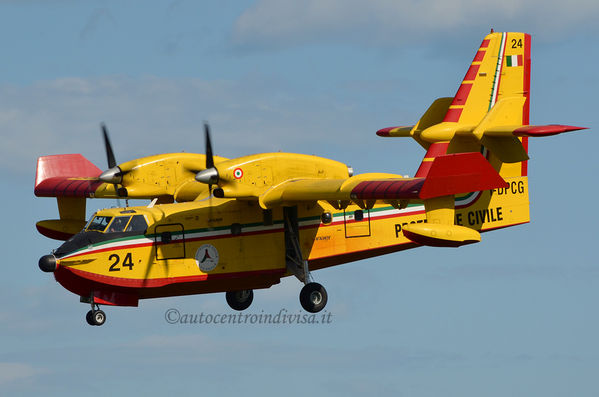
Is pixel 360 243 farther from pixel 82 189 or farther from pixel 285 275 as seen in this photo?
pixel 82 189

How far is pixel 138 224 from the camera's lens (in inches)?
1304

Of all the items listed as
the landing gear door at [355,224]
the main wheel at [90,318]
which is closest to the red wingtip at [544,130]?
the landing gear door at [355,224]

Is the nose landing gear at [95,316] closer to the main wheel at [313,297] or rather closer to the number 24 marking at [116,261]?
the number 24 marking at [116,261]

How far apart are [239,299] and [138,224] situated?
5490mm

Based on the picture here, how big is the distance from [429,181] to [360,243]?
18.1 ft

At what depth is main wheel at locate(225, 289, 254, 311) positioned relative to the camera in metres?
37.4

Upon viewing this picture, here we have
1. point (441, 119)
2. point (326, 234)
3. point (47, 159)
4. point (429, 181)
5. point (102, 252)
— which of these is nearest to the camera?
point (429, 181)

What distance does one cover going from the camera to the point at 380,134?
3922 centimetres

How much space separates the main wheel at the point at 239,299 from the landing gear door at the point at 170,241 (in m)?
4.40

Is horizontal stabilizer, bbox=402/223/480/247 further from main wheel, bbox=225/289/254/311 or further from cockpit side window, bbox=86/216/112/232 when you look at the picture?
main wheel, bbox=225/289/254/311

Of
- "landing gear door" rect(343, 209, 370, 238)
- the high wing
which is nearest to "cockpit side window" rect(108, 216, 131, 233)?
the high wing

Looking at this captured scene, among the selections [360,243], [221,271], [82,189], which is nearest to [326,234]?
[360,243]

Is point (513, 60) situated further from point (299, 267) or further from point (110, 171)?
point (110, 171)

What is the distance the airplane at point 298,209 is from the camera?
3164 centimetres
